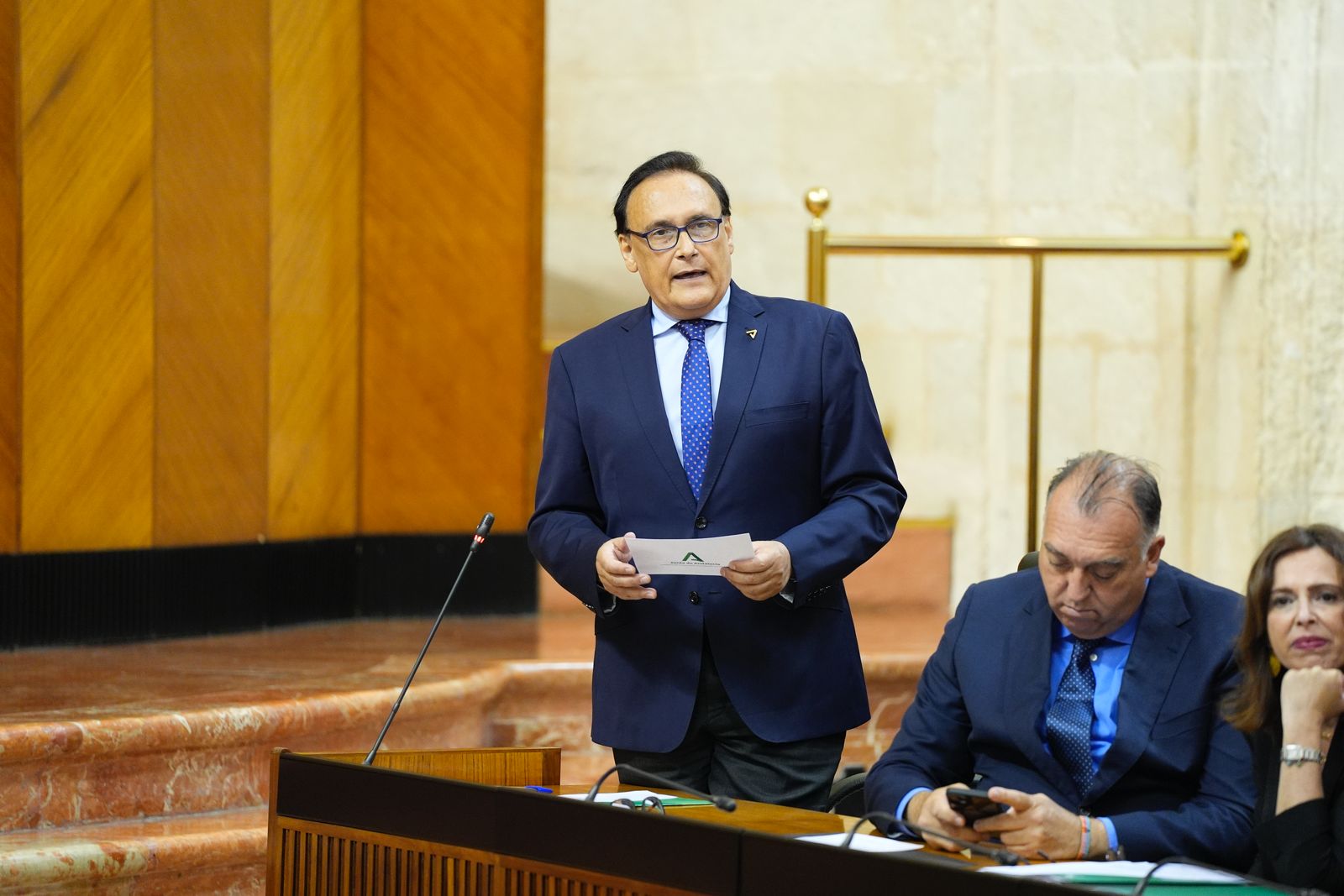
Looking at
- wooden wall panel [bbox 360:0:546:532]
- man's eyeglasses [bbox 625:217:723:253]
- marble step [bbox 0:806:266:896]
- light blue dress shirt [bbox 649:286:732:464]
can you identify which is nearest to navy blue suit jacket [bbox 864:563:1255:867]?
light blue dress shirt [bbox 649:286:732:464]

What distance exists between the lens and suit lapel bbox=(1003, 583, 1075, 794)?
2701 mm

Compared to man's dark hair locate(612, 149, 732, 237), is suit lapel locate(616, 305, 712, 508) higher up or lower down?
lower down

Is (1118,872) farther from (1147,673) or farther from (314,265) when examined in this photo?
(314,265)

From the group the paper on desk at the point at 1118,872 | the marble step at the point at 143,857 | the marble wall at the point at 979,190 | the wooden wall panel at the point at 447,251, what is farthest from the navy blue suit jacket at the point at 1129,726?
the wooden wall panel at the point at 447,251

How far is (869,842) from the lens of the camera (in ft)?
7.84

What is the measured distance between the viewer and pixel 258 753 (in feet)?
13.9

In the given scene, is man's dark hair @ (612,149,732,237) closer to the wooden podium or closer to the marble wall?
the wooden podium

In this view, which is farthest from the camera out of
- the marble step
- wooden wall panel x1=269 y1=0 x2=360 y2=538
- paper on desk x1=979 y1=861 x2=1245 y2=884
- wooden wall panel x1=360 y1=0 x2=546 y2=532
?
wooden wall panel x1=360 y1=0 x2=546 y2=532

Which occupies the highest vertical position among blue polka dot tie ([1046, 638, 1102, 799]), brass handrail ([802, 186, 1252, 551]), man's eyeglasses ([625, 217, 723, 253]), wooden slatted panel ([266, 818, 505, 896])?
brass handrail ([802, 186, 1252, 551])

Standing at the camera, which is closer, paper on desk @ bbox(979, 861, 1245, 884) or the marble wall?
paper on desk @ bbox(979, 861, 1245, 884)

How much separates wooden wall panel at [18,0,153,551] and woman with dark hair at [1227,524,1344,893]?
12.6ft

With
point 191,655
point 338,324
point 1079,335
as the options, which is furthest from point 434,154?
point 1079,335

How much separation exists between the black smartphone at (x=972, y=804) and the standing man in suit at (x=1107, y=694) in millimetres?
42

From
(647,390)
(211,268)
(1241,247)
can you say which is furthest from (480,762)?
(1241,247)
